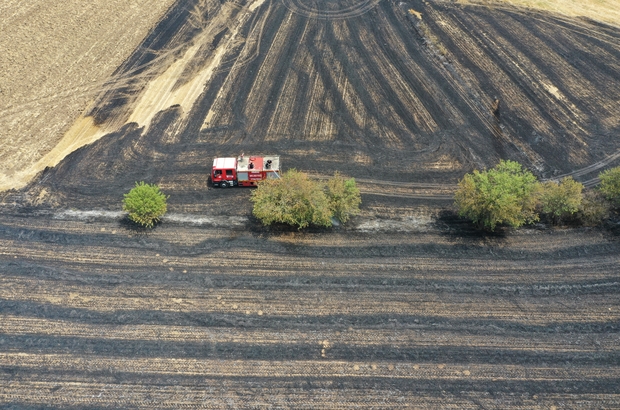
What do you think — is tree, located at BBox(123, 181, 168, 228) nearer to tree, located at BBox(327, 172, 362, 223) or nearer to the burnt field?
the burnt field

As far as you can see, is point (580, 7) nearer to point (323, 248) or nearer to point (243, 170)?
point (323, 248)

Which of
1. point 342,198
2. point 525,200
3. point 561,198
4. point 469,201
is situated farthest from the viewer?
point 561,198

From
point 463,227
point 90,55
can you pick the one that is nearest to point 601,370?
point 463,227

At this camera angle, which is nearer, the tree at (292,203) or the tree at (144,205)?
the tree at (292,203)

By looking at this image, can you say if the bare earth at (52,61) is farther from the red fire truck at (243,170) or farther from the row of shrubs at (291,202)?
the red fire truck at (243,170)

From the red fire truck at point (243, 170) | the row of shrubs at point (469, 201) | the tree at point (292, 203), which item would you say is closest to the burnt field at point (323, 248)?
the red fire truck at point (243, 170)

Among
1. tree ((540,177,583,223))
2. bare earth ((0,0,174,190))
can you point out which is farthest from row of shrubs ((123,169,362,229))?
tree ((540,177,583,223))

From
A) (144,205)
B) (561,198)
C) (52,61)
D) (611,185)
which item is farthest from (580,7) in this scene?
(52,61)

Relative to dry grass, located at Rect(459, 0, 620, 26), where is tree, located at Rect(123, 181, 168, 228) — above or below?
below
